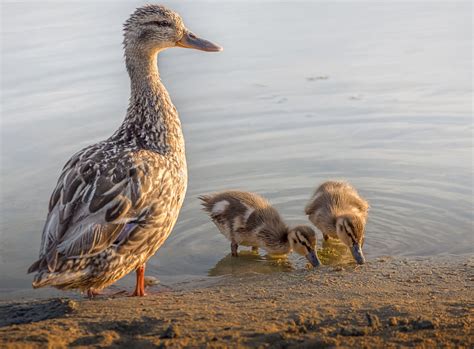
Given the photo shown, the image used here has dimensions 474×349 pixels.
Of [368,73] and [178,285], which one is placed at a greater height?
[368,73]

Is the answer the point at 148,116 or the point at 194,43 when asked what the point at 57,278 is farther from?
the point at 194,43

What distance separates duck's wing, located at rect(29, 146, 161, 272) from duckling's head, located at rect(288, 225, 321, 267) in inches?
51.7

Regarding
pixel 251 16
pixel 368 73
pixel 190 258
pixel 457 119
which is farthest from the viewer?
pixel 251 16

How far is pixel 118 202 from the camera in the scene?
156 inches

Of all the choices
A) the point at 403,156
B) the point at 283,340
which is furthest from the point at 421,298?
the point at 403,156

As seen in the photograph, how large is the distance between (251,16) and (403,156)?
4581mm

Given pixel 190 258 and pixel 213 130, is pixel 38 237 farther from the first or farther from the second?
pixel 213 130

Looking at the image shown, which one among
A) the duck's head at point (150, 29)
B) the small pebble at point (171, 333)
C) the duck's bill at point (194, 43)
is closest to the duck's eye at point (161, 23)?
the duck's head at point (150, 29)

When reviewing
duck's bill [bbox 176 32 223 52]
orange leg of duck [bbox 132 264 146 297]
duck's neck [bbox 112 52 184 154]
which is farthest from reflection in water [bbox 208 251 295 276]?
duck's bill [bbox 176 32 223 52]

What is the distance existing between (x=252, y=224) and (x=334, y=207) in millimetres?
606

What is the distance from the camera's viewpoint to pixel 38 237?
5.34 metres

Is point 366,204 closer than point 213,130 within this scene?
Yes

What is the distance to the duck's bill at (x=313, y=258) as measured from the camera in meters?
5.01

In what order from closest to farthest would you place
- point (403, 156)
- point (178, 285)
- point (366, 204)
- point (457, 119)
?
point (178, 285), point (366, 204), point (403, 156), point (457, 119)
